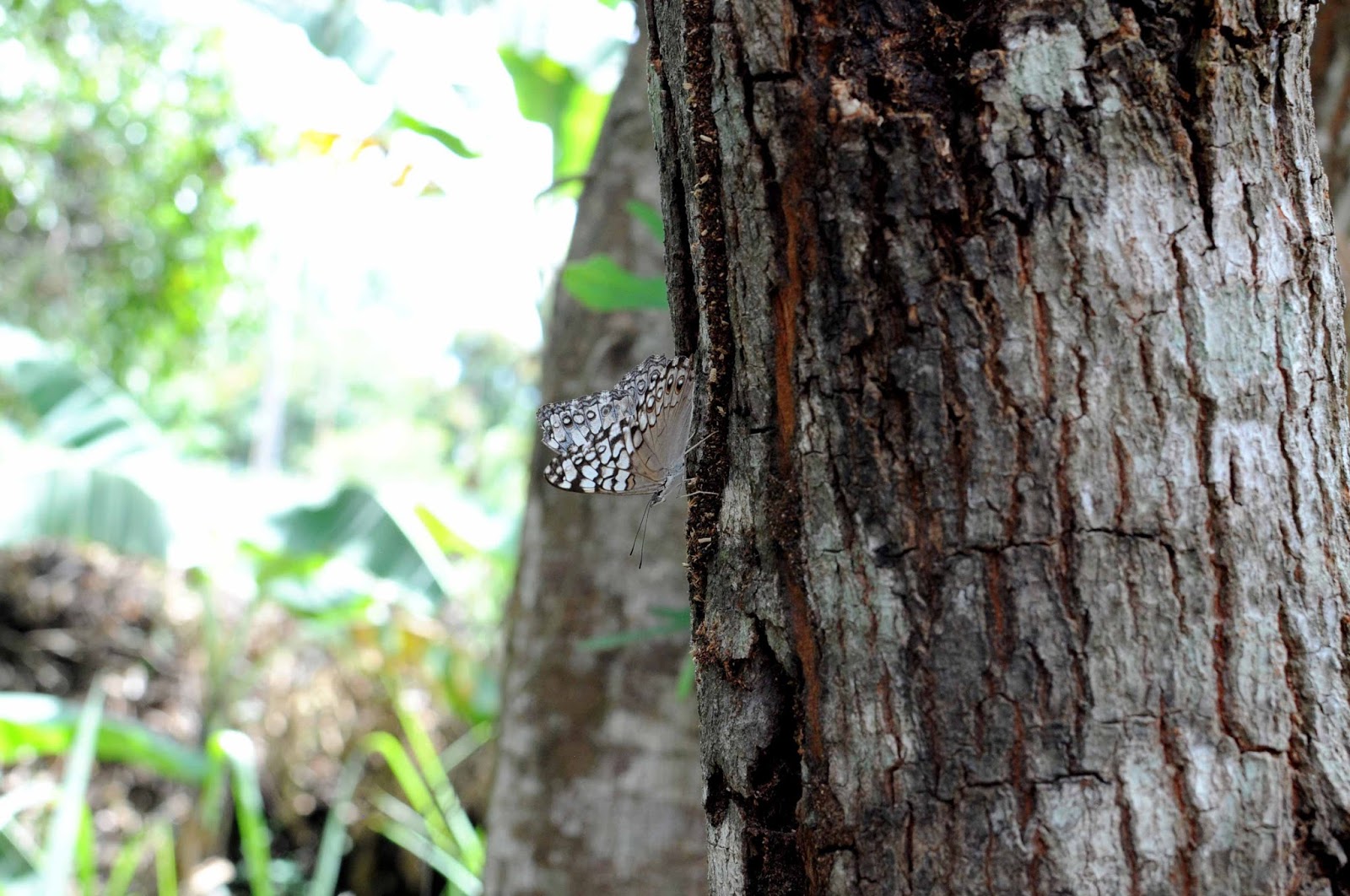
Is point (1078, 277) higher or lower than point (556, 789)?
higher

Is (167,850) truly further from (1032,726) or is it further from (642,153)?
(1032,726)

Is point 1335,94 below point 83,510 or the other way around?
the other way around

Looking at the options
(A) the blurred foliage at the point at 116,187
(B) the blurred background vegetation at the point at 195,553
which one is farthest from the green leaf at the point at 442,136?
(A) the blurred foliage at the point at 116,187

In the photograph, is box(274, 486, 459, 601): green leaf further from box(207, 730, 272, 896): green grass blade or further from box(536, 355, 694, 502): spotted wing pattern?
box(536, 355, 694, 502): spotted wing pattern

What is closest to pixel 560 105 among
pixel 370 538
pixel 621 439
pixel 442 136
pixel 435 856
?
pixel 442 136

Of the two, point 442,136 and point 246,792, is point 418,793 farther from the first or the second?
point 442,136

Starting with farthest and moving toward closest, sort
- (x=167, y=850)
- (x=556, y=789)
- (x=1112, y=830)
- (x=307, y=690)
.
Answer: (x=307, y=690), (x=167, y=850), (x=556, y=789), (x=1112, y=830)

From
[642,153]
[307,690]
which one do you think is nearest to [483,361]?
[307,690]
